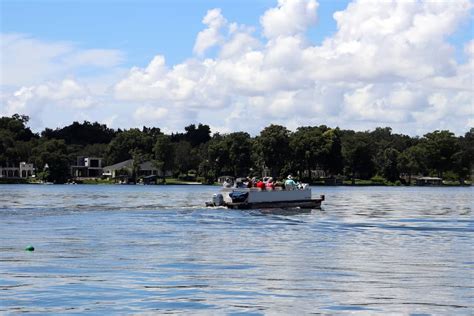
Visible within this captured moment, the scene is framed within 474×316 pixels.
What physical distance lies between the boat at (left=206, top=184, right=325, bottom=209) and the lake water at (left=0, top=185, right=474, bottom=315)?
13.5 metres

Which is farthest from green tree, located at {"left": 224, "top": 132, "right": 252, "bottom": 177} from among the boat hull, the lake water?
the lake water

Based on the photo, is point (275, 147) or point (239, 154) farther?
point (239, 154)

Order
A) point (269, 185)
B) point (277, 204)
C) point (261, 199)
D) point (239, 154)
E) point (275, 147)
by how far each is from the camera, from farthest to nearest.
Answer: point (239, 154) → point (275, 147) → point (269, 185) → point (277, 204) → point (261, 199)

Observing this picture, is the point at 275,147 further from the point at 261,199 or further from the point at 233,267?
the point at 233,267

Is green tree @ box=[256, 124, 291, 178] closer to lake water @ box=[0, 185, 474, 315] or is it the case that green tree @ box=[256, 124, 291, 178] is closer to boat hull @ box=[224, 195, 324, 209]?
boat hull @ box=[224, 195, 324, 209]

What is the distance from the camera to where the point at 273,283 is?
2462 centimetres

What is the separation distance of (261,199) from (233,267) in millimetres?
37058

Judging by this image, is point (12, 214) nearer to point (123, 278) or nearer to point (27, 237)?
point (27, 237)

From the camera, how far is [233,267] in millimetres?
28312

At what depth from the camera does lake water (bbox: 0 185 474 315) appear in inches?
840

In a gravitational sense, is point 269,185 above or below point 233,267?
above

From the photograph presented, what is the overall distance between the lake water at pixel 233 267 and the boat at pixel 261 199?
44.3 ft

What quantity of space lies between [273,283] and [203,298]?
10.3 feet

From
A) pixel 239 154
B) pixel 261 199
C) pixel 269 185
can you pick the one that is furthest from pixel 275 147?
pixel 261 199
